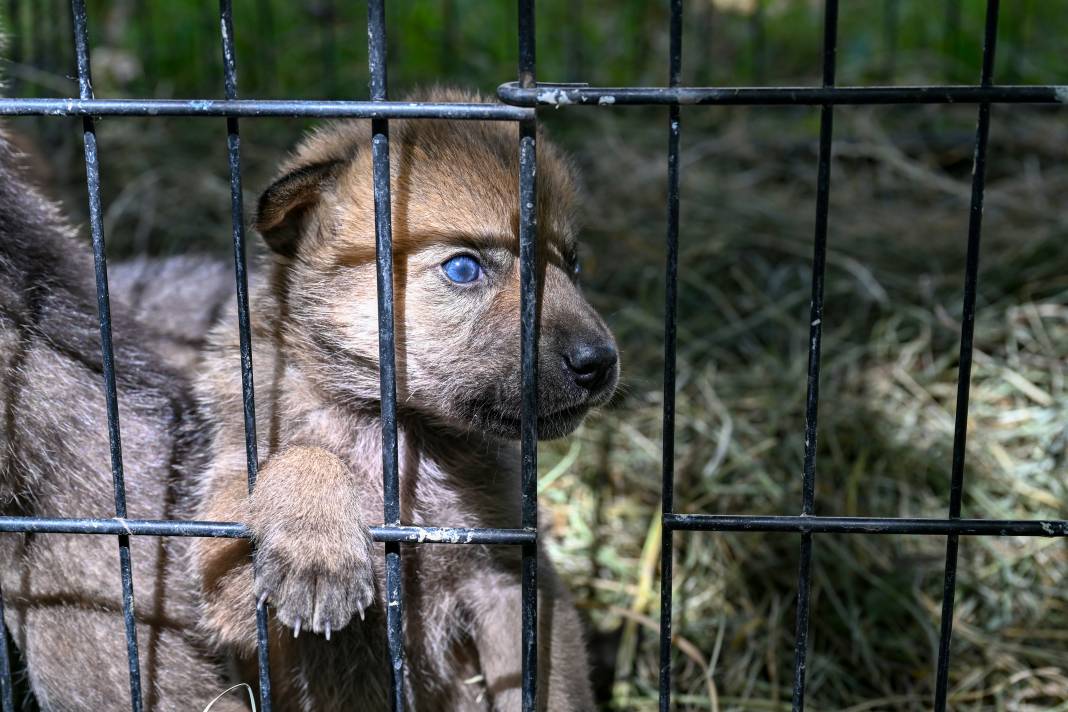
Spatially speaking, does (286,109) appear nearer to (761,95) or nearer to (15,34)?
(761,95)

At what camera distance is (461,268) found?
2.92 metres

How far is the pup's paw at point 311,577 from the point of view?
101 inches

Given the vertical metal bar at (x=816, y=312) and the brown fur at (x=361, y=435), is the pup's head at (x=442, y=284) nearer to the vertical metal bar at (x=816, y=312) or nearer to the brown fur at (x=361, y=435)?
the brown fur at (x=361, y=435)

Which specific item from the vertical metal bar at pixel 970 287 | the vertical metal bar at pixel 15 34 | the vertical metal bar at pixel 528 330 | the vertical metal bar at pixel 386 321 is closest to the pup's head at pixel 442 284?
the vertical metal bar at pixel 528 330

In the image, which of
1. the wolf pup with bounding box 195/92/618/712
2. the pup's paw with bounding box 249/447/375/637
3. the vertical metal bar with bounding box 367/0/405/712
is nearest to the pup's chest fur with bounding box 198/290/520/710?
the wolf pup with bounding box 195/92/618/712

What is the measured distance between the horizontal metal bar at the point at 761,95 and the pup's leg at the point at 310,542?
101cm

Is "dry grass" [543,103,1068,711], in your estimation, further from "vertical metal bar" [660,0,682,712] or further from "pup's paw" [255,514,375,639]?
"pup's paw" [255,514,375,639]

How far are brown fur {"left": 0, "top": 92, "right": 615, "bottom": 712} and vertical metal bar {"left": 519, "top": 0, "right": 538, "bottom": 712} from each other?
340 mm

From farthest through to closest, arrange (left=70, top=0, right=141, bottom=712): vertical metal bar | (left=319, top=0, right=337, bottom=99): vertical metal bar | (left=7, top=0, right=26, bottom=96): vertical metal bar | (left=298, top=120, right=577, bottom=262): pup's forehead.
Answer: (left=319, top=0, right=337, bottom=99): vertical metal bar, (left=7, top=0, right=26, bottom=96): vertical metal bar, (left=298, top=120, right=577, bottom=262): pup's forehead, (left=70, top=0, right=141, bottom=712): vertical metal bar

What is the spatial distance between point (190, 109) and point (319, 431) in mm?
1062

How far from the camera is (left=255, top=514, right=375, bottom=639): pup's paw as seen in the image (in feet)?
8.41

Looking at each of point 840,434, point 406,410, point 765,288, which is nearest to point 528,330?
point 406,410

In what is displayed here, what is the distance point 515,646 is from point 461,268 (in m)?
1.08

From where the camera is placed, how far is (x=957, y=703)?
362 cm
